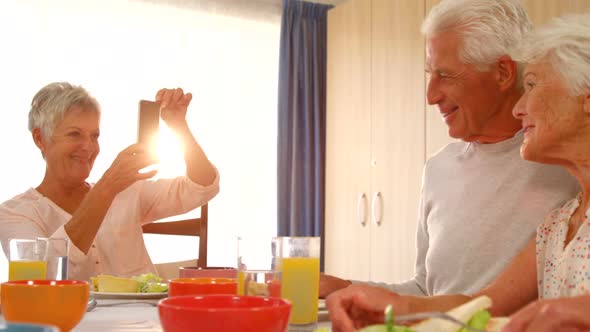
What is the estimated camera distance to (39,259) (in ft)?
4.23

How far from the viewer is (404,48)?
368 cm

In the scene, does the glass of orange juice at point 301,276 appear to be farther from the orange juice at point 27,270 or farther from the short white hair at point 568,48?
the short white hair at point 568,48

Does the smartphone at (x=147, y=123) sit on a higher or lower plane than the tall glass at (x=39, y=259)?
higher

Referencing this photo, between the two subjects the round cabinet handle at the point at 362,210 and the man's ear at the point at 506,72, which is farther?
the round cabinet handle at the point at 362,210

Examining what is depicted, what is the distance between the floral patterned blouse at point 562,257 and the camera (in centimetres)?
130

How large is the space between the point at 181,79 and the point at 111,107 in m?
0.47

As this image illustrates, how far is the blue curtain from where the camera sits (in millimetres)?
4395

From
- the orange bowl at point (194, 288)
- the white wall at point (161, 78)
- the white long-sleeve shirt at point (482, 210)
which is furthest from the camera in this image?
the white wall at point (161, 78)

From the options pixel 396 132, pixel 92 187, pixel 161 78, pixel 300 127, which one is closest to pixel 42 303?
pixel 92 187

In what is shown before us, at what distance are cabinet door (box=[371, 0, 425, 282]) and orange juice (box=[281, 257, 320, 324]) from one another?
7.52ft

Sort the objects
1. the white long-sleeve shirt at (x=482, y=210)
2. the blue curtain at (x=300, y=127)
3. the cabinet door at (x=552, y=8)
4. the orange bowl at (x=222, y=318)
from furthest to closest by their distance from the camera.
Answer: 1. the blue curtain at (x=300, y=127)
2. the cabinet door at (x=552, y=8)
3. the white long-sleeve shirt at (x=482, y=210)
4. the orange bowl at (x=222, y=318)

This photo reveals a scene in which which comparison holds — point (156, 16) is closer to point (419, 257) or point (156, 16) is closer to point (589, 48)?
point (419, 257)

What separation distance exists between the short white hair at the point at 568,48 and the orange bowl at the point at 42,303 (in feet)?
3.29

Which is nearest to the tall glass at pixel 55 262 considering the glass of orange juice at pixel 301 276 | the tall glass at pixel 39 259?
the tall glass at pixel 39 259
